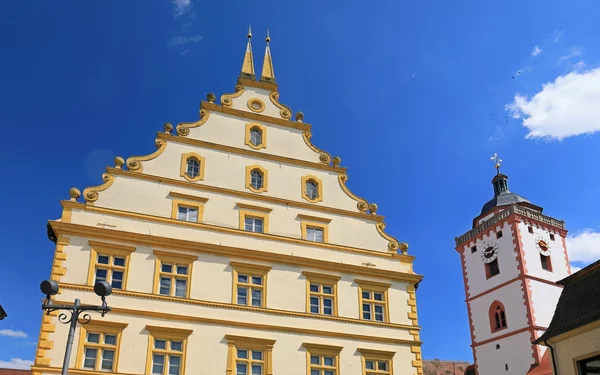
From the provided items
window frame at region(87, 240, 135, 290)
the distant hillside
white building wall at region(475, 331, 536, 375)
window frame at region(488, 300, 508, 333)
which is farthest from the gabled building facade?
the distant hillside

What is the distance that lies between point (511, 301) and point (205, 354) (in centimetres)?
2896

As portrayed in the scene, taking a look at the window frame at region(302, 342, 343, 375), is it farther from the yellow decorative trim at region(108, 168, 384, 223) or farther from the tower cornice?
the tower cornice

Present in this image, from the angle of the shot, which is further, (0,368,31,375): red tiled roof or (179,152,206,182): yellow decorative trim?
(0,368,31,375): red tiled roof

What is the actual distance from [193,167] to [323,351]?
8.86m

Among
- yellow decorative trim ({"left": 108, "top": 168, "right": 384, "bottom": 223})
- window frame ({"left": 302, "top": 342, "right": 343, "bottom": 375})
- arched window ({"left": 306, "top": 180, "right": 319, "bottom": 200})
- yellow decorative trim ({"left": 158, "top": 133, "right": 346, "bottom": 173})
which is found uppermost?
yellow decorative trim ({"left": 158, "top": 133, "right": 346, "bottom": 173})

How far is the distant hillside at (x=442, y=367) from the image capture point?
71.2 meters

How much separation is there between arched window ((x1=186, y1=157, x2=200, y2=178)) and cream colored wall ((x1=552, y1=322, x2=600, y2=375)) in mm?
14457

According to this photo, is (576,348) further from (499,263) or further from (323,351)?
(499,263)

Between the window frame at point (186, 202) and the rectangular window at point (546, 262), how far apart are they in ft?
101

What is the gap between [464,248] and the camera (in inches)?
1957

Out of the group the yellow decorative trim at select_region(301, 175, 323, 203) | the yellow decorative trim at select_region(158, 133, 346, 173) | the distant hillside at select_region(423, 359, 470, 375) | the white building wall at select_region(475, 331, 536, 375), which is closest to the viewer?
the yellow decorative trim at select_region(158, 133, 346, 173)

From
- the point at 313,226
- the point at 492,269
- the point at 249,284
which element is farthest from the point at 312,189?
the point at 492,269

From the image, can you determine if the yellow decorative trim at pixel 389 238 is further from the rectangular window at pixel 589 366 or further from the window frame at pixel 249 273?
the rectangular window at pixel 589 366

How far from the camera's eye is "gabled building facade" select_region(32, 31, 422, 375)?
1980cm
